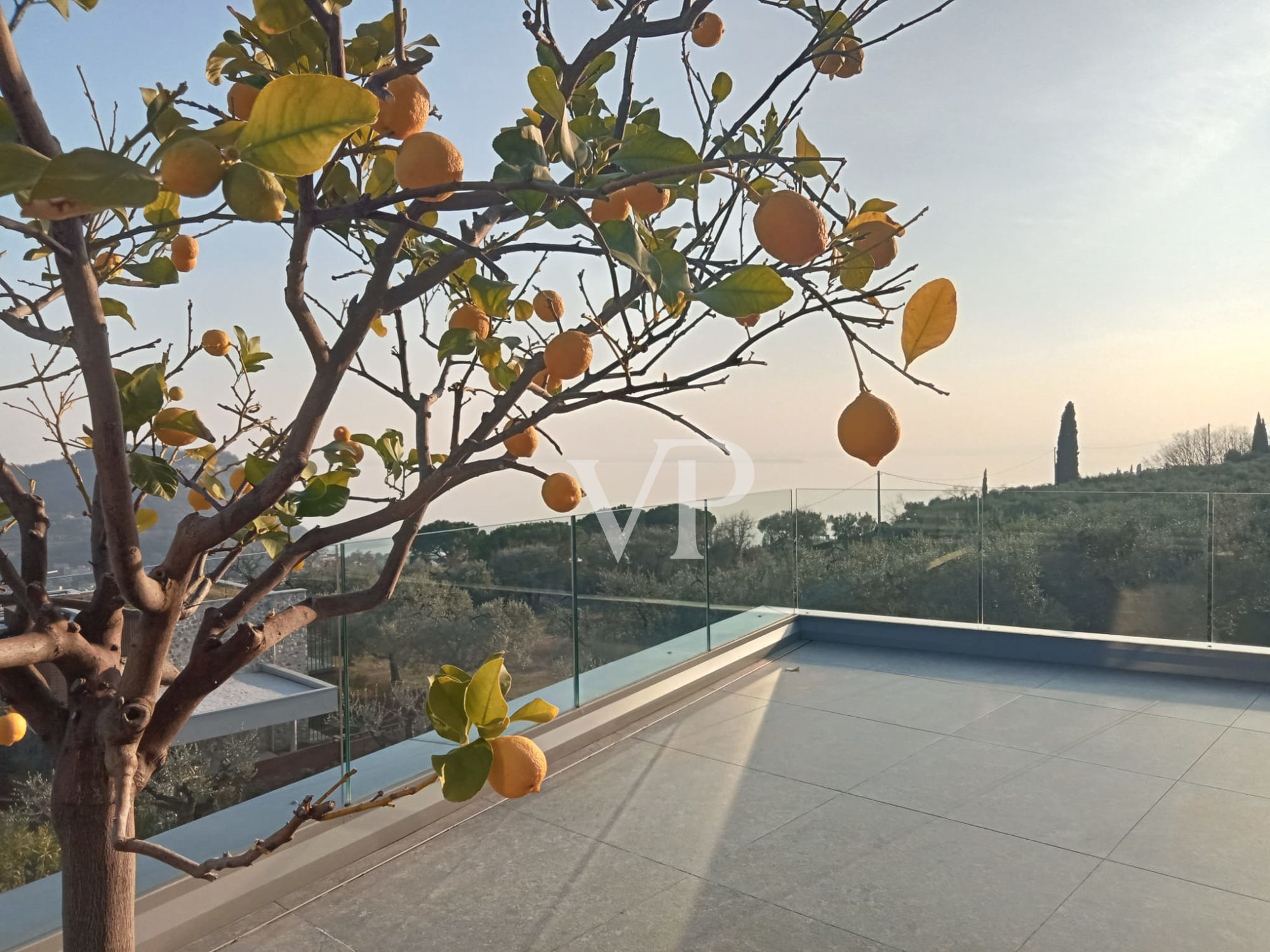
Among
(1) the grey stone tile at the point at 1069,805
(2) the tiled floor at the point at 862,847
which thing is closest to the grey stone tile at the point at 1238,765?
(2) the tiled floor at the point at 862,847

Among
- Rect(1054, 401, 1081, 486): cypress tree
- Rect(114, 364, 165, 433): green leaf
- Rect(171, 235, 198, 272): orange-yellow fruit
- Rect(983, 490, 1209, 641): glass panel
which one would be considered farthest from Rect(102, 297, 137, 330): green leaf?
Rect(1054, 401, 1081, 486): cypress tree

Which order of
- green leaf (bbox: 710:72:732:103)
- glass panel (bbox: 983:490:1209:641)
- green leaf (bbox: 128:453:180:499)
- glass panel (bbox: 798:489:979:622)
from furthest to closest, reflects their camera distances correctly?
glass panel (bbox: 798:489:979:622) < glass panel (bbox: 983:490:1209:641) < green leaf (bbox: 710:72:732:103) < green leaf (bbox: 128:453:180:499)

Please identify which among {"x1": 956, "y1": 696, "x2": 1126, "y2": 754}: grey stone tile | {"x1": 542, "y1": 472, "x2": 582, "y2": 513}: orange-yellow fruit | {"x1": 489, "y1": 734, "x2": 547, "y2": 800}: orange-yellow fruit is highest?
{"x1": 542, "y1": 472, "x2": 582, "y2": 513}: orange-yellow fruit

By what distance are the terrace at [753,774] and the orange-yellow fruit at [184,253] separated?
1654 millimetres

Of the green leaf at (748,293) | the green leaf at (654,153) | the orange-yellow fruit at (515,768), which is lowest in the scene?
the orange-yellow fruit at (515,768)

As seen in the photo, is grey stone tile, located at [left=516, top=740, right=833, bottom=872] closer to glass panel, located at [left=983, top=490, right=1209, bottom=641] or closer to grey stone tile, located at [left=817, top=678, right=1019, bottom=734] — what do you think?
grey stone tile, located at [left=817, top=678, right=1019, bottom=734]

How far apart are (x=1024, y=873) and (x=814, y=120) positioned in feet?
7.29

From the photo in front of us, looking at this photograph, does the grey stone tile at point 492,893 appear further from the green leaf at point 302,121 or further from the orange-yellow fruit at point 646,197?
the green leaf at point 302,121

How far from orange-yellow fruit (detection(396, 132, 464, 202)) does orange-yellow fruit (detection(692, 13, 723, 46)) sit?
2.07 feet

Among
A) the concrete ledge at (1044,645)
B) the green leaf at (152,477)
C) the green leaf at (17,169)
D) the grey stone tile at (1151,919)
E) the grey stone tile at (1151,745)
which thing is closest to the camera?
the green leaf at (17,169)

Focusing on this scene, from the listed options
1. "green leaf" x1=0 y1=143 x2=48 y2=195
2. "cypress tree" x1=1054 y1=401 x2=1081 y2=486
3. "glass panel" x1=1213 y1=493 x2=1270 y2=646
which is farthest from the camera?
"cypress tree" x1=1054 y1=401 x2=1081 y2=486

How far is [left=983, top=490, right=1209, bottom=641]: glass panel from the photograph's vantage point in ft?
16.4

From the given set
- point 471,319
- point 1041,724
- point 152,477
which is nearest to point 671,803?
point 1041,724

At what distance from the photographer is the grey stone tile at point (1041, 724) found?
10.8ft
